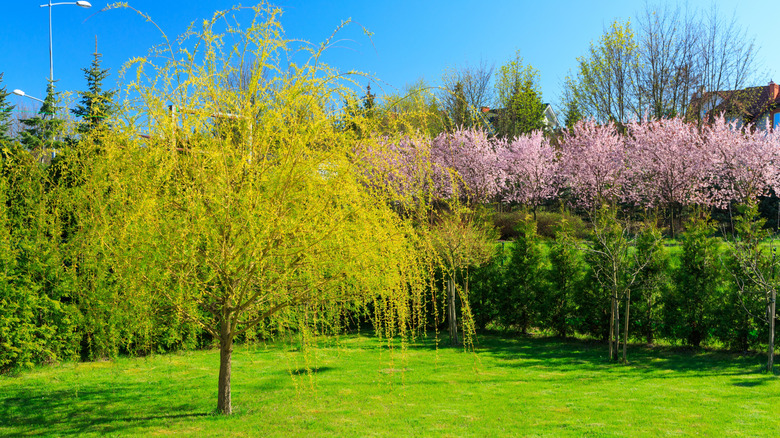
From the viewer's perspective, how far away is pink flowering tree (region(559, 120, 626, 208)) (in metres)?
24.0

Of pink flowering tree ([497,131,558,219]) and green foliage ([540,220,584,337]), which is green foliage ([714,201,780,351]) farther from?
pink flowering tree ([497,131,558,219])

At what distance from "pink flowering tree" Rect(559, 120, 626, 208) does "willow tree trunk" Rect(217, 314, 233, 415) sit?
20680mm

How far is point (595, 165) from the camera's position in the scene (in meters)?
24.1

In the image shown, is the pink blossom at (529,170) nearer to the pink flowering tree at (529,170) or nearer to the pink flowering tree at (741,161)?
the pink flowering tree at (529,170)

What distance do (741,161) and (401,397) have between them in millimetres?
21990

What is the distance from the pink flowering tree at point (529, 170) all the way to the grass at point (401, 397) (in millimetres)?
17162

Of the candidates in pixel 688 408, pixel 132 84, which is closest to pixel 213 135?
pixel 132 84

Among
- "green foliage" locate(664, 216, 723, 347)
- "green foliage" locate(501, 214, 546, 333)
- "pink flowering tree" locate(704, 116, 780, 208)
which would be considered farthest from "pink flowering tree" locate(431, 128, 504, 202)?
"green foliage" locate(664, 216, 723, 347)

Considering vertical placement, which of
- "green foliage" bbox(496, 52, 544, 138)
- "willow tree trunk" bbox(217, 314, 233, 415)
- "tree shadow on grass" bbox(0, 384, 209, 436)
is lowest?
"tree shadow on grass" bbox(0, 384, 209, 436)

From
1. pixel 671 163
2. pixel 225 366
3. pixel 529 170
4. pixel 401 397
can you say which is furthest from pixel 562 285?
pixel 529 170

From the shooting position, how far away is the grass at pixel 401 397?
533 cm

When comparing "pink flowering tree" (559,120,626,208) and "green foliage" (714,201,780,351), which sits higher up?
"pink flowering tree" (559,120,626,208)

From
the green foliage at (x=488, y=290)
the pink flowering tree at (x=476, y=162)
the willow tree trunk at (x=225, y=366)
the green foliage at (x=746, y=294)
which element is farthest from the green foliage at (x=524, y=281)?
the pink flowering tree at (x=476, y=162)

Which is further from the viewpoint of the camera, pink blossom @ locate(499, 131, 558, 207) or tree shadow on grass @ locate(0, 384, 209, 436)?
pink blossom @ locate(499, 131, 558, 207)
